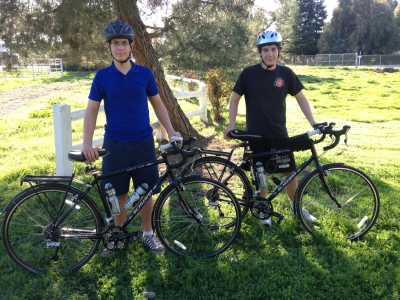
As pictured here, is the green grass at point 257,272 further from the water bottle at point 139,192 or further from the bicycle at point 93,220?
the water bottle at point 139,192

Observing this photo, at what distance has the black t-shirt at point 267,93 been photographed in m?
4.08

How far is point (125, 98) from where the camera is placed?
3.53 m

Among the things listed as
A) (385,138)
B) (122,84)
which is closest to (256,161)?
(122,84)

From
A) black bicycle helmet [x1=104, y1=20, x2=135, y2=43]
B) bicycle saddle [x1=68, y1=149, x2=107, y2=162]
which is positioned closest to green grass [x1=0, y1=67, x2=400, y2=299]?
bicycle saddle [x1=68, y1=149, x2=107, y2=162]

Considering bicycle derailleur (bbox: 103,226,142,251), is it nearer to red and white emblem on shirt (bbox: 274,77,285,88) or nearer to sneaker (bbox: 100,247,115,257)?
sneaker (bbox: 100,247,115,257)

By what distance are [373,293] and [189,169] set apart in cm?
183

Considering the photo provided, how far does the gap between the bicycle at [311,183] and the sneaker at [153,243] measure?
2.24ft

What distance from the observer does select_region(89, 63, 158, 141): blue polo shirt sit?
3.49 m

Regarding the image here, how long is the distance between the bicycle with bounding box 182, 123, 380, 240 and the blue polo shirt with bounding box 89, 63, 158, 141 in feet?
2.03

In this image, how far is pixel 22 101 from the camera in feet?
52.0

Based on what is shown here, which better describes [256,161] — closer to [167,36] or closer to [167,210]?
[167,210]

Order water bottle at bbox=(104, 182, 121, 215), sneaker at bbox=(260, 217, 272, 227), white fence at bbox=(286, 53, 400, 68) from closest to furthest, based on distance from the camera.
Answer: water bottle at bbox=(104, 182, 121, 215), sneaker at bbox=(260, 217, 272, 227), white fence at bbox=(286, 53, 400, 68)

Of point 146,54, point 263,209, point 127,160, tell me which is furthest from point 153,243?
point 146,54

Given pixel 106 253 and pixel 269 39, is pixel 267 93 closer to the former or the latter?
pixel 269 39
